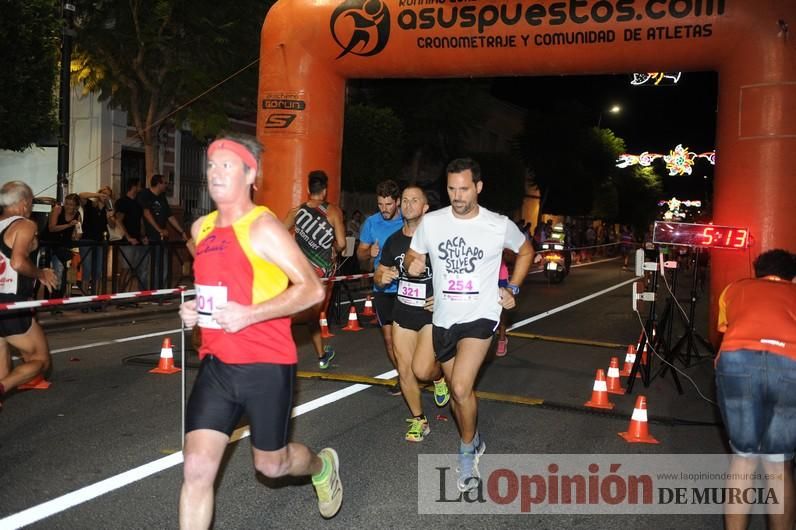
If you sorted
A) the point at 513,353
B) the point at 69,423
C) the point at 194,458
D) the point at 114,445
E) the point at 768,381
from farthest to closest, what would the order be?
1. the point at 513,353
2. the point at 69,423
3. the point at 114,445
4. the point at 768,381
5. the point at 194,458

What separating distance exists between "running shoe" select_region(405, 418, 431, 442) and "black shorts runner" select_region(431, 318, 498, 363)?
42.9 inches

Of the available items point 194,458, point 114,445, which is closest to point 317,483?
point 194,458

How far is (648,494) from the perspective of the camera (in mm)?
5395

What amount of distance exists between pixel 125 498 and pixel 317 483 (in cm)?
125

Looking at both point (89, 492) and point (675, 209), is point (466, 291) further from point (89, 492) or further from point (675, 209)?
point (675, 209)

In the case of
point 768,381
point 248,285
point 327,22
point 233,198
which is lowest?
point 768,381

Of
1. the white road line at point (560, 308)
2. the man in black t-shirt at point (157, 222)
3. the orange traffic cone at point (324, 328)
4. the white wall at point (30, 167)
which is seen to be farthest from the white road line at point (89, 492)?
the white wall at point (30, 167)

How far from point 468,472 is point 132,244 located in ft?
33.4

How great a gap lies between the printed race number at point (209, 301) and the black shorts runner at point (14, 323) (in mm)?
3281

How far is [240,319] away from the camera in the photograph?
11.6ft

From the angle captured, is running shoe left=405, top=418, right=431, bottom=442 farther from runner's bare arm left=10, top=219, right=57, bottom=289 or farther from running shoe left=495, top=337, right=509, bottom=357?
running shoe left=495, top=337, right=509, bottom=357

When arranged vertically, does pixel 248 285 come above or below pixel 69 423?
above

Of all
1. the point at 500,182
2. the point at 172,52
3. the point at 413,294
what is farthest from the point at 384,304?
the point at 500,182

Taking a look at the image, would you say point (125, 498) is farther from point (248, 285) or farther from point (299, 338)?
point (299, 338)
